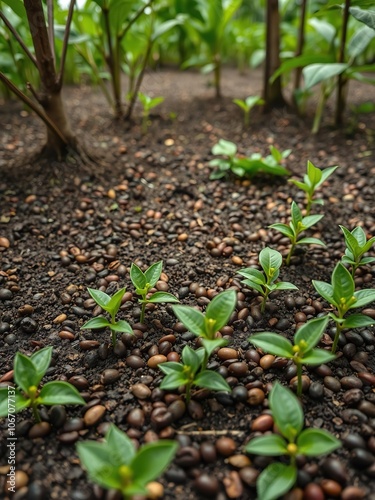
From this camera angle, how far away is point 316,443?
0.76 meters

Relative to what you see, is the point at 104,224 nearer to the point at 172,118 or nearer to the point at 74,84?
the point at 172,118

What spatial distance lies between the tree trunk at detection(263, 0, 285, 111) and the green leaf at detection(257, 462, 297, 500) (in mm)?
1975

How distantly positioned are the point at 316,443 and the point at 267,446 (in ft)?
0.31

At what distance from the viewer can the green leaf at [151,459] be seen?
0.67 m

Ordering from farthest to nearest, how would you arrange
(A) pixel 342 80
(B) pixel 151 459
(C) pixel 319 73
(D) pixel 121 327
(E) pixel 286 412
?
(A) pixel 342 80 < (C) pixel 319 73 < (D) pixel 121 327 < (E) pixel 286 412 < (B) pixel 151 459

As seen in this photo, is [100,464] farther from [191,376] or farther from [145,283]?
[145,283]

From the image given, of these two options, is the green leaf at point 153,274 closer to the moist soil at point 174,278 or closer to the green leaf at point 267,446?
the moist soil at point 174,278

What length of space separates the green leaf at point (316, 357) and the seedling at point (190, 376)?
0.62 feet

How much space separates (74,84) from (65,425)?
Result: 9.91 ft

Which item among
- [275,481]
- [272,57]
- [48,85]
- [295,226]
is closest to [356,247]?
[295,226]

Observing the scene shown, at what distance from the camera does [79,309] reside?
120cm

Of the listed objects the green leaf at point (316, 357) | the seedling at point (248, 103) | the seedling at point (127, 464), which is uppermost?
the seedling at point (248, 103)

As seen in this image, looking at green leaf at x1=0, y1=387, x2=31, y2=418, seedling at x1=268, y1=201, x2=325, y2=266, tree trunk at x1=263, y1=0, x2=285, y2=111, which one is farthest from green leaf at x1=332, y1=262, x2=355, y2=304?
tree trunk at x1=263, y1=0, x2=285, y2=111

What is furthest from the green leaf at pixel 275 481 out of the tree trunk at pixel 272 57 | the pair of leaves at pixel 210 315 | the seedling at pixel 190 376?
the tree trunk at pixel 272 57
